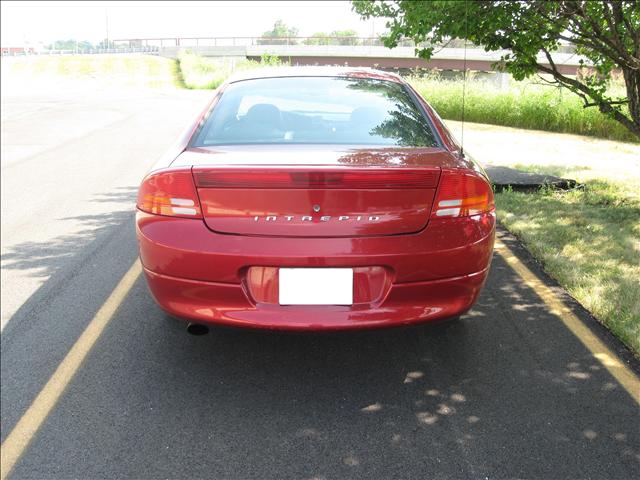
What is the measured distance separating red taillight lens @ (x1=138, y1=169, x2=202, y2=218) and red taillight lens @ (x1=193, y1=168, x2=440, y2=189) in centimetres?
10

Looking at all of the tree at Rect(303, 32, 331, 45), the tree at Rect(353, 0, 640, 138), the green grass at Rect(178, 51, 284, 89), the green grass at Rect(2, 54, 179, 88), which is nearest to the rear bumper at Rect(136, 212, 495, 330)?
the tree at Rect(353, 0, 640, 138)

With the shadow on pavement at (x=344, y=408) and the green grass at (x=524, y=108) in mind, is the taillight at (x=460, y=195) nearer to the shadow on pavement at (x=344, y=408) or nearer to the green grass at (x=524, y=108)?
the shadow on pavement at (x=344, y=408)

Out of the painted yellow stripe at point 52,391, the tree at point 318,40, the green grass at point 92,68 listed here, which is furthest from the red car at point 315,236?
the tree at point 318,40

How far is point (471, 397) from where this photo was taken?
3.24 m

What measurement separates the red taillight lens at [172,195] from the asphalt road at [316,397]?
965 mm

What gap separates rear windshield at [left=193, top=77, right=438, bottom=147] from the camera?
365cm

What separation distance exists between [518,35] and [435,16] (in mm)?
1104

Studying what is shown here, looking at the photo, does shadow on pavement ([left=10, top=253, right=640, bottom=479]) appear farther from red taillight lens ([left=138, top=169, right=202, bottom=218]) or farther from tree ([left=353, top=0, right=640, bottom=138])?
tree ([left=353, top=0, right=640, bottom=138])

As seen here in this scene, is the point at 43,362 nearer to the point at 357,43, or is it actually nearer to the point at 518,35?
the point at 518,35

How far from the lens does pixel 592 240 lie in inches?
223

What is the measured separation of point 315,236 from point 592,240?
3.68 m

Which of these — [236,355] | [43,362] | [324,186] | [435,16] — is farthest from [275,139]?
[435,16]

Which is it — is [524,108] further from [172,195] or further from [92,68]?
[92,68]

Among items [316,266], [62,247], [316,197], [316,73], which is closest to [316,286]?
[316,266]
